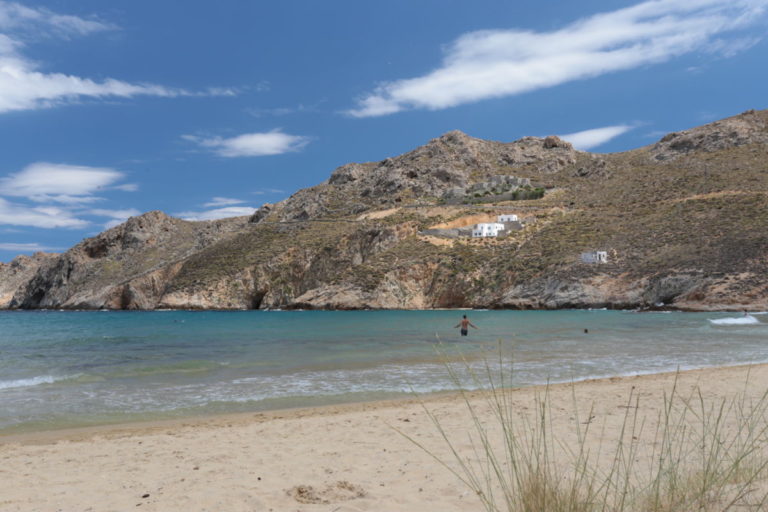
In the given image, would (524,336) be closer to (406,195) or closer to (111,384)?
(111,384)

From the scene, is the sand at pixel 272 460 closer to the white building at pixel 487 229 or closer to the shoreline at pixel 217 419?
the shoreline at pixel 217 419

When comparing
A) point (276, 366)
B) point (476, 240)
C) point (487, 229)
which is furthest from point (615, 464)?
point (487, 229)

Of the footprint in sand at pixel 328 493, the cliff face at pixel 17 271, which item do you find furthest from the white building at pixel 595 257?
Answer: the cliff face at pixel 17 271

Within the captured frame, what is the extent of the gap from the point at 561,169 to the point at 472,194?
81.9ft

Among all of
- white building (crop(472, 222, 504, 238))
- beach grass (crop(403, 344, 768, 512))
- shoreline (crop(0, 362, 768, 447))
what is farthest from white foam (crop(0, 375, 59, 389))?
white building (crop(472, 222, 504, 238))

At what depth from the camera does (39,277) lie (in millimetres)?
118938

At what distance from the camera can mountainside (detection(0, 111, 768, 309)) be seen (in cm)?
5312

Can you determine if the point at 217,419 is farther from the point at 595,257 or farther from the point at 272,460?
the point at 595,257

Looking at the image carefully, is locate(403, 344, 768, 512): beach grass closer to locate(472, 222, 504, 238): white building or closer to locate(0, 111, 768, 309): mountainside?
locate(0, 111, 768, 309): mountainside

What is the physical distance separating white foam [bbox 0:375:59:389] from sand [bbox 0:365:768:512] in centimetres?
635

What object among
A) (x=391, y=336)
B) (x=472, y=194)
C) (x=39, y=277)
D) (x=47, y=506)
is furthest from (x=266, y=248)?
(x=47, y=506)

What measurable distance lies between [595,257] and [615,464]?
184ft

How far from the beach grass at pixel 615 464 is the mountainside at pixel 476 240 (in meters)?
46.7

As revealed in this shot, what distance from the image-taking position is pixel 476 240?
2889 inches
